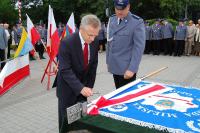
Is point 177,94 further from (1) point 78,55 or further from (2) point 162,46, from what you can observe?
(2) point 162,46

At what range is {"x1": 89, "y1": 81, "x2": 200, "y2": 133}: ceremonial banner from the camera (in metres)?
2.82

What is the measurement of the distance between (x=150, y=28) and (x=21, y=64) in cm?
834

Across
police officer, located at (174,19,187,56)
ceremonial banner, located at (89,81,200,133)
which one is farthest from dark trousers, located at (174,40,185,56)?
ceremonial banner, located at (89,81,200,133)

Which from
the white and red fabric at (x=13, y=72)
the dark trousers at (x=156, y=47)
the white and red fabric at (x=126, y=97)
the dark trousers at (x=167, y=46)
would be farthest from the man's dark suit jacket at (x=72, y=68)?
the dark trousers at (x=156, y=47)

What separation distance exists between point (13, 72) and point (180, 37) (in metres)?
8.58

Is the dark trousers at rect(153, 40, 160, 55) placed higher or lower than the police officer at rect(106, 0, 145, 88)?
lower

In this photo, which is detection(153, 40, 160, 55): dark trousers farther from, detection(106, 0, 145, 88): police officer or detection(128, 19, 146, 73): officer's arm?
detection(128, 19, 146, 73): officer's arm

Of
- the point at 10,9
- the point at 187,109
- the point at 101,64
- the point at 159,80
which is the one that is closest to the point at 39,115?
the point at 187,109

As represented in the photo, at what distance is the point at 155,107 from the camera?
10.6 feet

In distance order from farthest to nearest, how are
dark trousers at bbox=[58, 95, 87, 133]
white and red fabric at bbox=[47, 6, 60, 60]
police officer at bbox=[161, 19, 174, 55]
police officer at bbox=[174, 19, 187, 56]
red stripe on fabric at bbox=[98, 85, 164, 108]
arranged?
police officer at bbox=[161, 19, 174, 55] → police officer at bbox=[174, 19, 187, 56] → white and red fabric at bbox=[47, 6, 60, 60] → red stripe on fabric at bbox=[98, 85, 164, 108] → dark trousers at bbox=[58, 95, 87, 133]

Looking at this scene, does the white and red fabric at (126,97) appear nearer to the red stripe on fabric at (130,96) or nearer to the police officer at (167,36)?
the red stripe on fabric at (130,96)

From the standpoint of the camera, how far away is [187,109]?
317 cm

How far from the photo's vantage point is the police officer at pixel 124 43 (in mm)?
3961

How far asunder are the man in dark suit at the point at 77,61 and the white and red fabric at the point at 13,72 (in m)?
3.71
